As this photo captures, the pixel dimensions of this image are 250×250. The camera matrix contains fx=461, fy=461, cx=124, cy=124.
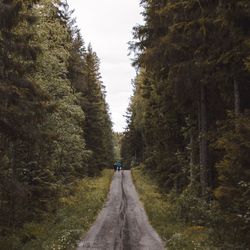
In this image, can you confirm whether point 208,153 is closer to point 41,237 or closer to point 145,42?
point 145,42

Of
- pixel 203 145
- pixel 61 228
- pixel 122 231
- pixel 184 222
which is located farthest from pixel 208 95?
pixel 61 228

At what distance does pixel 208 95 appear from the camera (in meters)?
22.8

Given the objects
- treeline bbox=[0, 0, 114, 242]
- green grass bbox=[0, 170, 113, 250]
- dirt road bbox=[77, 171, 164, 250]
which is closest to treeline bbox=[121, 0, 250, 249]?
dirt road bbox=[77, 171, 164, 250]

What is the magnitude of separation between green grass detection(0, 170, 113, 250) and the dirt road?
0.46 meters

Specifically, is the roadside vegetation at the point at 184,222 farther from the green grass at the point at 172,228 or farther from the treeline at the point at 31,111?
the treeline at the point at 31,111

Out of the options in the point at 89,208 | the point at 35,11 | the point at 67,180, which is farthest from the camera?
the point at 67,180

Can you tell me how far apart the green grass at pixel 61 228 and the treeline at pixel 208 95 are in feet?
17.1

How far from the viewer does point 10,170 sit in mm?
22516

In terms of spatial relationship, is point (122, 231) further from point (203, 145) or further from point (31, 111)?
point (31, 111)

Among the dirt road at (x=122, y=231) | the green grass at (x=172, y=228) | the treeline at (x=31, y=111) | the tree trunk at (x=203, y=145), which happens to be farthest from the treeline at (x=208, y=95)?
the treeline at (x=31, y=111)

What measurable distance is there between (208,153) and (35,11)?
11.2 meters

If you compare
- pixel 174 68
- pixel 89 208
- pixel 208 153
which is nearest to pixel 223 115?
pixel 208 153

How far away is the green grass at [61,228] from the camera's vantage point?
17484mm

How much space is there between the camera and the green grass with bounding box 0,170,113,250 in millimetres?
17484
